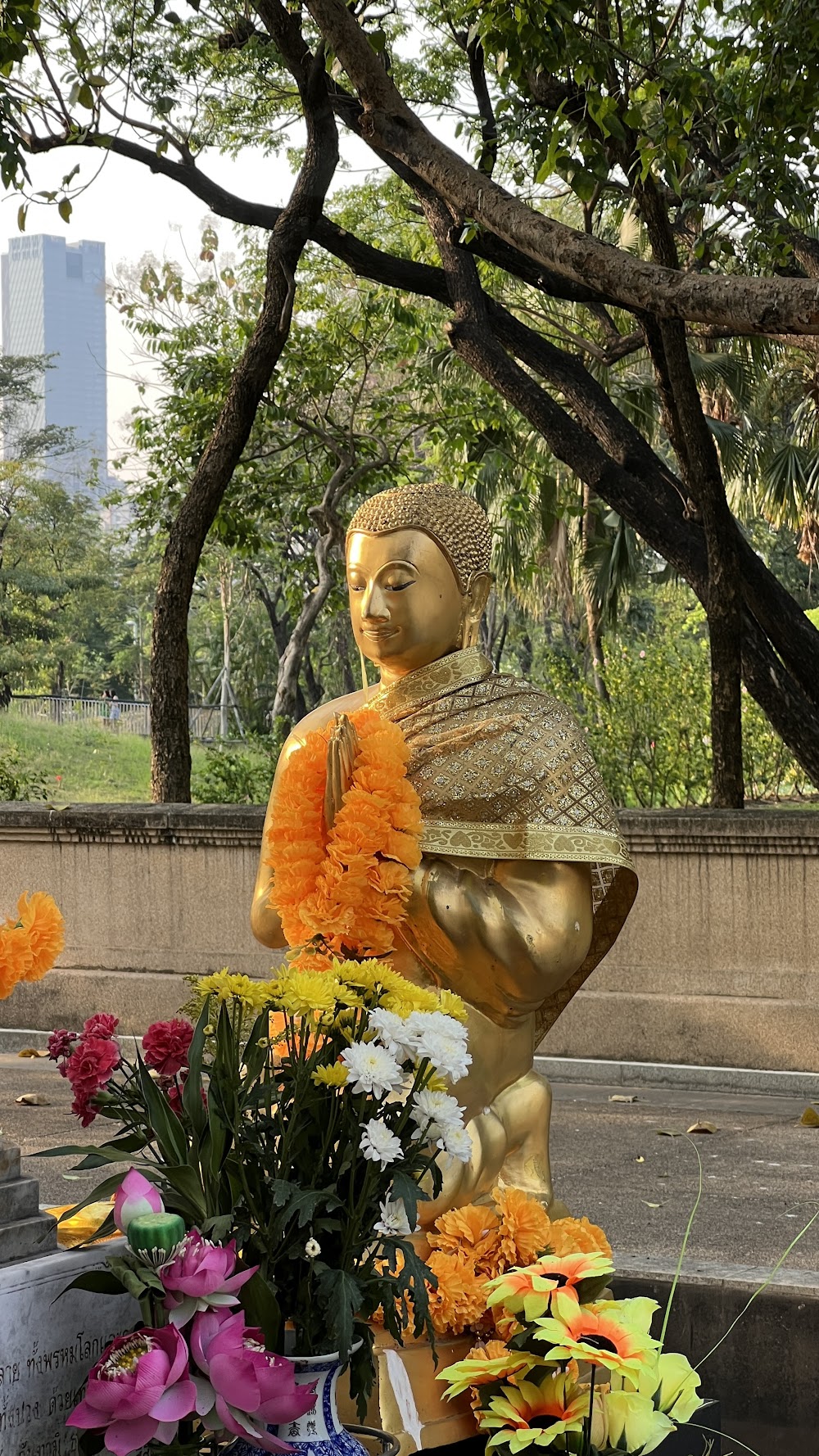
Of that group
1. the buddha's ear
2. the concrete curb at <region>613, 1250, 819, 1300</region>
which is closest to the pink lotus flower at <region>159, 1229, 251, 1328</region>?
the buddha's ear


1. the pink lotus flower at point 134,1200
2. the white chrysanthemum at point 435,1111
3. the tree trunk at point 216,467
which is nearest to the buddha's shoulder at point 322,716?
the white chrysanthemum at point 435,1111

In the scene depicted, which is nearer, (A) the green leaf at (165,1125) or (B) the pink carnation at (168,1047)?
(A) the green leaf at (165,1125)

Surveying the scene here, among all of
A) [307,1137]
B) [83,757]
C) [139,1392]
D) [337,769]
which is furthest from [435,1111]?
[83,757]

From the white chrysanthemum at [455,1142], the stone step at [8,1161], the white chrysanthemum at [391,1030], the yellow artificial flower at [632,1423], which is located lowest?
the yellow artificial flower at [632,1423]

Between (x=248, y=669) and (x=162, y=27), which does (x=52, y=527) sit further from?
(x=162, y=27)

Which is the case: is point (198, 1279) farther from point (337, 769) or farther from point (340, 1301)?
point (337, 769)

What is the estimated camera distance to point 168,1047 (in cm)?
238

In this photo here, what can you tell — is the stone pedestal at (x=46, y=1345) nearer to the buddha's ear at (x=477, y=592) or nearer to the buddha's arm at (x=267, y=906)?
the buddha's arm at (x=267, y=906)

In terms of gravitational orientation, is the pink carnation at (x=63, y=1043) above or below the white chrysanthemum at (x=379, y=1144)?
above

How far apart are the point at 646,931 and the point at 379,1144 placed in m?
5.83

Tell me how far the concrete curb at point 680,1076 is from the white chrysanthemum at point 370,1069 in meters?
5.84

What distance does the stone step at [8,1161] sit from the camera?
2504 mm

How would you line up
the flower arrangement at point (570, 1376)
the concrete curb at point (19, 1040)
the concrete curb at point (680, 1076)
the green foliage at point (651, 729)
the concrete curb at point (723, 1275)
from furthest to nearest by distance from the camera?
the green foliage at point (651, 729) → the concrete curb at point (19, 1040) → the concrete curb at point (680, 1076) → the concrete curb at point (723, 1275) → the flower arrangement at point (570, 1376)

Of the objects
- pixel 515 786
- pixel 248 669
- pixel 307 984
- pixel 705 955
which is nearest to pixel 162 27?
pixel 705 955
